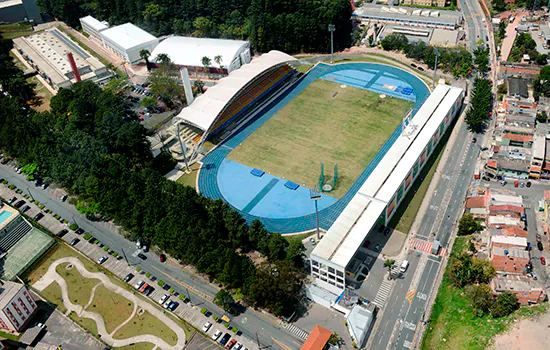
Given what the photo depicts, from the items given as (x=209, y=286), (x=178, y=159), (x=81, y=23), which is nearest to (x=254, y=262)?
(x=209, y=286)

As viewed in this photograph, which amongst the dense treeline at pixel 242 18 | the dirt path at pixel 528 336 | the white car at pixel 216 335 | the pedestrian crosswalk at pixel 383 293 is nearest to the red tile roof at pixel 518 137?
the dirt path at pixel 528 336

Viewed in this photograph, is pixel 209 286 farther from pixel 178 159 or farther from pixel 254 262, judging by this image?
pixel 178 159

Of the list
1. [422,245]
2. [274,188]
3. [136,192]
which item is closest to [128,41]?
[136,192]

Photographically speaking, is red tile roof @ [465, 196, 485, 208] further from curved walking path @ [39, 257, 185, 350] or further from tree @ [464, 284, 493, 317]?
curved walking path @ [39, 257, 185, 350]

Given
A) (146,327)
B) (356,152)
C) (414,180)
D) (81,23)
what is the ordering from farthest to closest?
(81,23) → (356,152) → (414,180) → (146,327)

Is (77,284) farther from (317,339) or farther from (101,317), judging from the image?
(317,339)

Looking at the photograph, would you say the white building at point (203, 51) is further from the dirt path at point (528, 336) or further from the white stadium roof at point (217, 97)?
the dirt path at point (528, 336)
